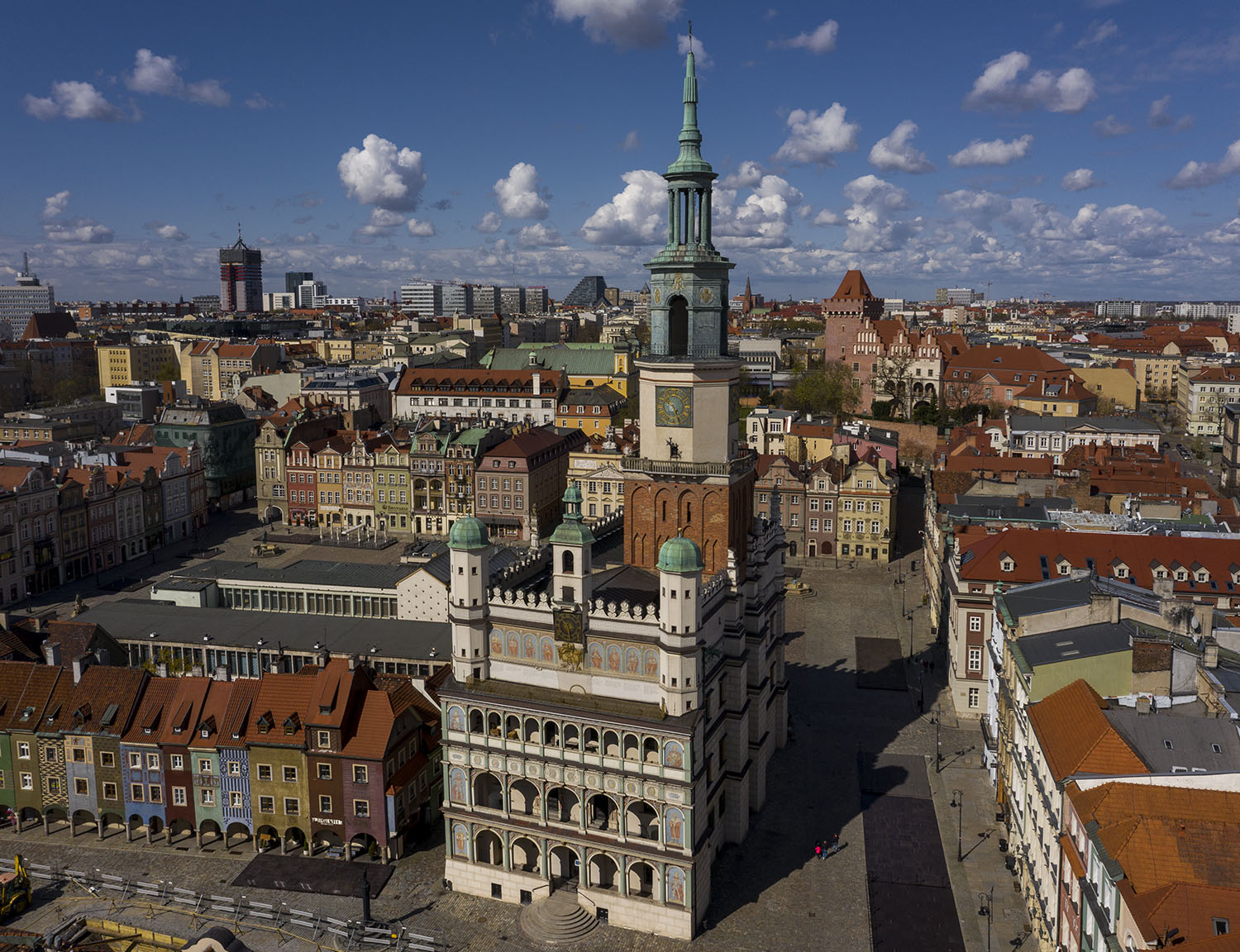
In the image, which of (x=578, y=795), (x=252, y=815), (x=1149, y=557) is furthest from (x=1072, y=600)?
(x=252, y=815)

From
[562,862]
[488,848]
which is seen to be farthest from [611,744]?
[488,848]

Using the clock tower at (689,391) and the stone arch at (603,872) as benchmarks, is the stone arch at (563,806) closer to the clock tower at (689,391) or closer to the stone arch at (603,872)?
the stone arch at (603,872)

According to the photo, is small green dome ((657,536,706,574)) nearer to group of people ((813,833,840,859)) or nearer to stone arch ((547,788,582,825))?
stone arch ((547,788,582,825))

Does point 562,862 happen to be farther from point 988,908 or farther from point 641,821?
point 988,908

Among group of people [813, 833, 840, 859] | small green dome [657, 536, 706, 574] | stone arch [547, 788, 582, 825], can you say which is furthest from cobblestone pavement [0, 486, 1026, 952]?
small green dome [657, 536, 706, 574]

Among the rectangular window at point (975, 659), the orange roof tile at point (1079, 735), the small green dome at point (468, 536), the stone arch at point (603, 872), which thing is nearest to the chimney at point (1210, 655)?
the orange roof tile at point (1079, 735)
